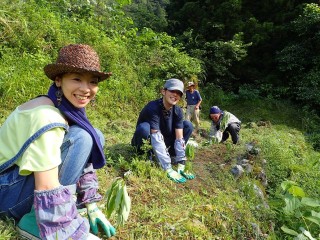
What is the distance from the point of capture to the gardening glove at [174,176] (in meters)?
3.15

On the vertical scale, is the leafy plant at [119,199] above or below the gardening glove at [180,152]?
above

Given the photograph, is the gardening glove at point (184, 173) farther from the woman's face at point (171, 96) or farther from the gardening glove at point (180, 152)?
the woman's face at point (171, 96)

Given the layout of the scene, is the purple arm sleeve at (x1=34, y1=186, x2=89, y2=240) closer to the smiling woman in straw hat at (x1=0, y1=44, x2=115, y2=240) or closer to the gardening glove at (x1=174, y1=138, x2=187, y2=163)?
the smiling woman in straw hat at (x1=0, y1=44, x2=115, y2=240)

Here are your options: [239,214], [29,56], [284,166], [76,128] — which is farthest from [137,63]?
[76,128]

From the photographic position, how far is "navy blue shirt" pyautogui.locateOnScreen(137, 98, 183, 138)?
342 cm

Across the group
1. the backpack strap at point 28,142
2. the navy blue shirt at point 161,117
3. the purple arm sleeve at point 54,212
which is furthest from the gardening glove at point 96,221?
the navy blue shirt at point 161,117

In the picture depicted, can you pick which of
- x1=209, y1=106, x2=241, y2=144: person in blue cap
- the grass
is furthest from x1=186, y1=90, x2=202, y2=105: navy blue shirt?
the grass

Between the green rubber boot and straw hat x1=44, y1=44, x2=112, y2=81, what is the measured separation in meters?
0.73

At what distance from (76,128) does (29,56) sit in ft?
13.2

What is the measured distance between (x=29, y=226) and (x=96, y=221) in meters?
0.43

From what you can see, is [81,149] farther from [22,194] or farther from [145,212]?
[145,212]

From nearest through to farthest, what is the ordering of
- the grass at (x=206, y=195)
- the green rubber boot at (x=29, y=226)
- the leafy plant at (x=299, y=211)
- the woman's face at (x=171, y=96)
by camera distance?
the green rubber boot at (x=29, y=226) < the grass at (x=206, y=195) < the leafy plant at (x=299, y=211) < the woman's face at (x=171, y=96)

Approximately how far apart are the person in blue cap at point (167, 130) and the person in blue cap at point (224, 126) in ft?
5.63

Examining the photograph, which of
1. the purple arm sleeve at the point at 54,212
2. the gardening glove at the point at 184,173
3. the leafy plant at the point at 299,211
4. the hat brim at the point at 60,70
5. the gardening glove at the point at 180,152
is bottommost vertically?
the leafy plant at the point at 299,211
